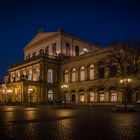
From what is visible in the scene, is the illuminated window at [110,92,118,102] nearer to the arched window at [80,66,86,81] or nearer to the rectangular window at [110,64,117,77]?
Answer: the rectangular window at [110,64,117,77]

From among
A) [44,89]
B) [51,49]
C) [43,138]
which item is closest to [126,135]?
[43,138]

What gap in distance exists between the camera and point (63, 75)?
63.9 m

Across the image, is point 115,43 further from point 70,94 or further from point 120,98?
point 70,94

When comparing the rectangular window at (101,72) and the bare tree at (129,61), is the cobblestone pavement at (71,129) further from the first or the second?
the rectangular window at (101,72)

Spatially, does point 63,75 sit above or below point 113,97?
above

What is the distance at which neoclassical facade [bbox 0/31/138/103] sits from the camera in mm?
52344

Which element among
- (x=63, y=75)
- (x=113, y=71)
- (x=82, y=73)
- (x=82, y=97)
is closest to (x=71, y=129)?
(x=113, y=71)

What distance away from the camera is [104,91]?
50906 mm

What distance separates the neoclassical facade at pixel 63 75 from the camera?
2061 inches

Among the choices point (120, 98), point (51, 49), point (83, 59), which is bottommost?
point (120, 98)

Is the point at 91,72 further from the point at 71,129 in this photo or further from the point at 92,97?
the point at 71,129

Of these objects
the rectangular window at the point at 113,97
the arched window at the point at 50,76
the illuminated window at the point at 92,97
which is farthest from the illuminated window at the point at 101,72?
the arched window at the point at 50,76

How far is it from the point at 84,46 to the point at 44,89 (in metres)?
21.3

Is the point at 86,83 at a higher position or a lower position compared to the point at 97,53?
lower
